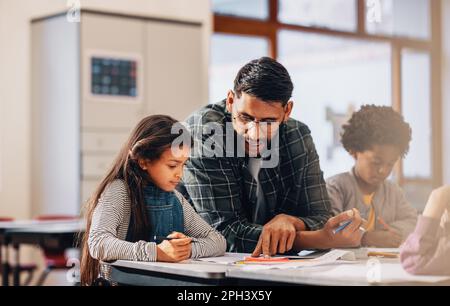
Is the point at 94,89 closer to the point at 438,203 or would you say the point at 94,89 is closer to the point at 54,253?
the point at 438,203

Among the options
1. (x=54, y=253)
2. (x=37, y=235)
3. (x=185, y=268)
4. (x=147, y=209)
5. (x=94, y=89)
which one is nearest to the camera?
(x=185, y=268)

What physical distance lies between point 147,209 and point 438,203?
0.68 meters

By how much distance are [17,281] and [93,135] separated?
4.21 feet

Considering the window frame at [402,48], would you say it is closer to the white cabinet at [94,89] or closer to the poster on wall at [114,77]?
the white cabinet at [94,89]

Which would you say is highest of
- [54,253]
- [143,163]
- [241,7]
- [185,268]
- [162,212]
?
[241,7]

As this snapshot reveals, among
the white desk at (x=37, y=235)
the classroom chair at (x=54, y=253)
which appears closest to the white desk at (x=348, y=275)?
the white desk at (x=37, y=235)

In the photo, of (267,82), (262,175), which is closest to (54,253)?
(262,175)

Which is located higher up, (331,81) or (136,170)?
(331,81)

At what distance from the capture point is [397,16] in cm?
171

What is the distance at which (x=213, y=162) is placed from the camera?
1.92m

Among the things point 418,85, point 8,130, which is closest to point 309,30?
point 418,85

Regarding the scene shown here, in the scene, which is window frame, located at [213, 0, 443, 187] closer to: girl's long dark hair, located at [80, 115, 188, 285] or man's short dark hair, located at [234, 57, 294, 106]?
man's short dark hair, located at [234, 57, 294, 106]

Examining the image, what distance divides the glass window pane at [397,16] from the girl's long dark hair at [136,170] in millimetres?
527

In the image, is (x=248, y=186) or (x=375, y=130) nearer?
(x=375, y=130)
